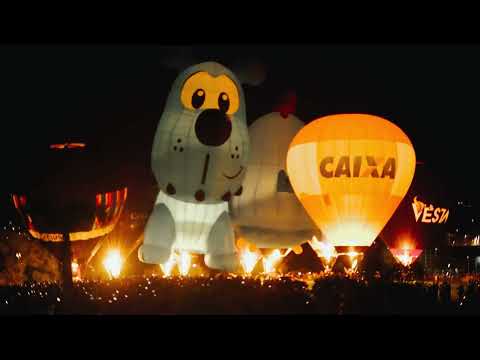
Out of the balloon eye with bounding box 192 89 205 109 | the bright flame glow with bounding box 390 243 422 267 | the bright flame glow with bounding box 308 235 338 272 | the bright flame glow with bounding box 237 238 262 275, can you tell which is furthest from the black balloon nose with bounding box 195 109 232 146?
the bright flame glow with bounding box 390 243 422 267

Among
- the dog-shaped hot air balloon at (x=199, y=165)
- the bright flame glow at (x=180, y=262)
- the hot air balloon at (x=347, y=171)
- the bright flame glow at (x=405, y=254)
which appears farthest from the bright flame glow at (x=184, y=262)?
the bright flame glow at (x=405, y=254)

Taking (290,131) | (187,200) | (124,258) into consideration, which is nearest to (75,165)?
(187,200)

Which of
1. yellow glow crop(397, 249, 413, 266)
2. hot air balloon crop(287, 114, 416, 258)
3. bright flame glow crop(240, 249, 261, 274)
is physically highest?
hot air balloon crop(287, 114, 416, 258)

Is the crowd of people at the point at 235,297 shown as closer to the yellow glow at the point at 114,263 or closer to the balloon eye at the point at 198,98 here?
the yellow glow at the point at 114,263

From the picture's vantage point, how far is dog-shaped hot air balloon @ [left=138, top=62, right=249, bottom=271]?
27.3ft

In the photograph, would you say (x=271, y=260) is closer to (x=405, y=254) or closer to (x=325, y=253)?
(x=325, y=253)

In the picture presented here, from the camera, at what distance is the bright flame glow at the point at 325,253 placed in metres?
10.3

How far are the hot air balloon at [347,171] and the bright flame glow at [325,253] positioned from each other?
101 cm

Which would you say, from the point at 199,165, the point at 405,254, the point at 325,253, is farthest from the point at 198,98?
the point at 405,254

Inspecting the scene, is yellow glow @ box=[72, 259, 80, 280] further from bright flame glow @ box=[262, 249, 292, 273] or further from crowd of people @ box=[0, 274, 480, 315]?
bright flame glow @ box=[262, 249, 292, 273]

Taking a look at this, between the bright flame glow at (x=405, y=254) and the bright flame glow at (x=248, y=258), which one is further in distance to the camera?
the bright flame glow at (x=405, y=254)

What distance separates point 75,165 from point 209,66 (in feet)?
4.94

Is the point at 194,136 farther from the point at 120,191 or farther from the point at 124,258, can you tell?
the point at 124,258

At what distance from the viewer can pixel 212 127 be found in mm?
8227
